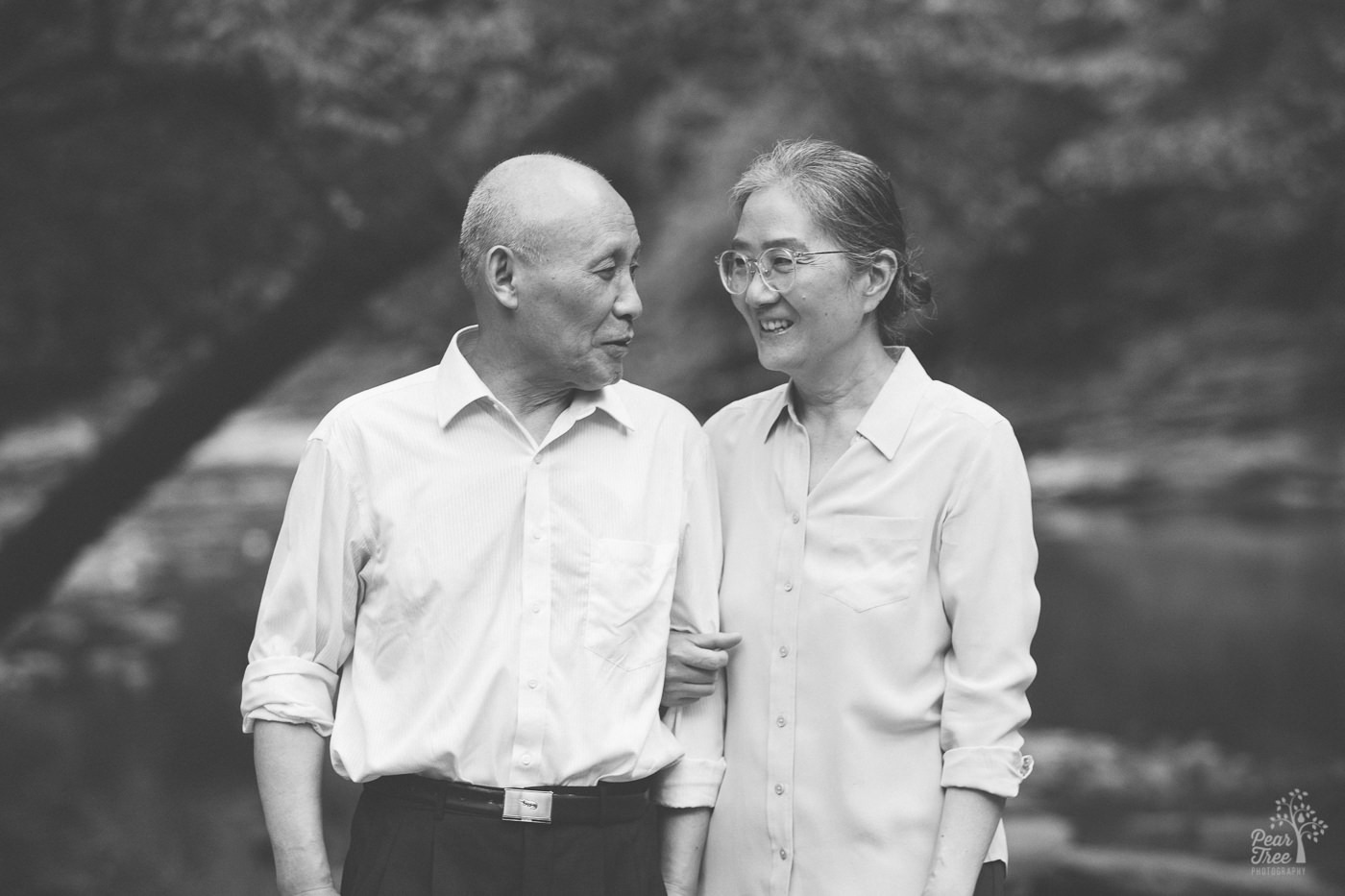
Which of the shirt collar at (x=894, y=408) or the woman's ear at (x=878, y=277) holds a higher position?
the woman's ear at (x=878, y=277)

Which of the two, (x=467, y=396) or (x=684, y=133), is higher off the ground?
(x=684, y=133)

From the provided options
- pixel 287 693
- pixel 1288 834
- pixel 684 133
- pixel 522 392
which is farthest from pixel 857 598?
pixel 684 133

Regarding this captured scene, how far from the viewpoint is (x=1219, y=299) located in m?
5.96

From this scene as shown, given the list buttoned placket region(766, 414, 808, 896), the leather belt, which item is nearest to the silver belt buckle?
the leather belt

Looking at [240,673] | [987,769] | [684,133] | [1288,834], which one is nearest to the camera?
[987,769]

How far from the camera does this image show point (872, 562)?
175 centimetres

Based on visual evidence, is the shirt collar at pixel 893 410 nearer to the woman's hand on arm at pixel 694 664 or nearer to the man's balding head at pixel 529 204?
the woman's hand on arm at pixel 694 664

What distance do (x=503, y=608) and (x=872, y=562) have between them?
1.54ft

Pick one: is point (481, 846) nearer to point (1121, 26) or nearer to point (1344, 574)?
point (1344, 574)

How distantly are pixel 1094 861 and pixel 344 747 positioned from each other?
12.7 feet

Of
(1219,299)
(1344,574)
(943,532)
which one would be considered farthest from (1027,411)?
(943,532)

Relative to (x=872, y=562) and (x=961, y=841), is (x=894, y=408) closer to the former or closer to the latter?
(x=872, y=562)

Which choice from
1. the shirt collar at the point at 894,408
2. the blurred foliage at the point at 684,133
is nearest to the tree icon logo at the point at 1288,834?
the blurred foliage at the point at 684,133

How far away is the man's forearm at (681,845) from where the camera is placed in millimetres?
1819
